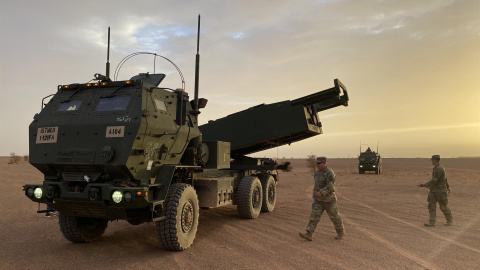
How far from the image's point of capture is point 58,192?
6098mm

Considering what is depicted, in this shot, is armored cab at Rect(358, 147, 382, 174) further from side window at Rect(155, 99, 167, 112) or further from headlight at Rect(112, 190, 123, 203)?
headlight at Rect(112, 190, 123, 203)

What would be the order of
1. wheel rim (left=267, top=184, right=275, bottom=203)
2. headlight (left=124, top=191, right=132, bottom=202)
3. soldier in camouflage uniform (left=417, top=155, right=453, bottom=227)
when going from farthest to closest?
wheel rim (left=267, top=184, right=275, bottom=203) < soldier in camouflage uniform (left=417, top=155, right=453, bottom=227) < headlight (left=124, top=191, right=132, bottom=202)

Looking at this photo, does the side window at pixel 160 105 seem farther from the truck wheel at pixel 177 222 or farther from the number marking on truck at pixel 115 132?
the truck wheel at pixel 177 222

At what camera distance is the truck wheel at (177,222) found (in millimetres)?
6234

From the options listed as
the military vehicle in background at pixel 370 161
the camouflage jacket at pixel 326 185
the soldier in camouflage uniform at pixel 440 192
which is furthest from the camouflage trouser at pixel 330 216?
the military vehicle in background at pixel 370 161

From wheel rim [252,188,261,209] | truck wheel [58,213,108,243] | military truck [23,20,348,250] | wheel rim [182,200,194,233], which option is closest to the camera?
military truck [23,20,348,250]

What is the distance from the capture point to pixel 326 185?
24.8ft

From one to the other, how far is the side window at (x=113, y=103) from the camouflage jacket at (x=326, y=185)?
3955 millimetres

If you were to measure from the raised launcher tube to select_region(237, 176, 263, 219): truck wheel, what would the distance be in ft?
3.75

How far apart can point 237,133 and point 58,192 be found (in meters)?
5.59

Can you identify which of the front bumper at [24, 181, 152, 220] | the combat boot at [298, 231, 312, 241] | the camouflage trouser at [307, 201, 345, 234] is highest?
the front bumper at [24, 181, 152, 220]

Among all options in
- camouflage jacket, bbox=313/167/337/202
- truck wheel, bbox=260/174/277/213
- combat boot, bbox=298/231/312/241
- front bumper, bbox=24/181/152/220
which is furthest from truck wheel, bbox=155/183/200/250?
truck wheel, bbox=260/174/277/213

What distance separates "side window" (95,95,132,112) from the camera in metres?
6.37

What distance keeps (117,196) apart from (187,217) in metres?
1.46
